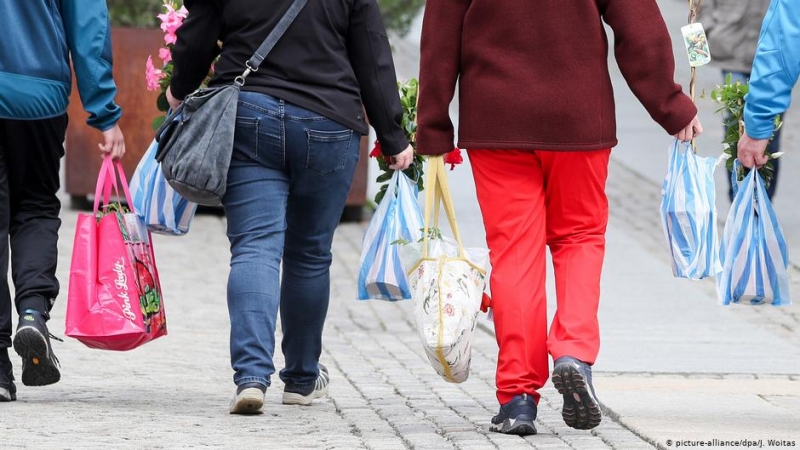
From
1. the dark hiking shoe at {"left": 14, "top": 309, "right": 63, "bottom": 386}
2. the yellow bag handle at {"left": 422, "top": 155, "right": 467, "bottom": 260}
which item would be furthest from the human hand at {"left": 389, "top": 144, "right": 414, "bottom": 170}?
the dark hiking shoe at {"left": 14, "top": 309, "right": 63, "bottom": 386}

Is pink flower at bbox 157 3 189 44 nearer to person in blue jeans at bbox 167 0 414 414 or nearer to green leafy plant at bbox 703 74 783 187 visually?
person in blue jeans at bbox 167 0 414 414

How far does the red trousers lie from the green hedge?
25.2 ft

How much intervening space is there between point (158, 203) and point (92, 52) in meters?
0.57

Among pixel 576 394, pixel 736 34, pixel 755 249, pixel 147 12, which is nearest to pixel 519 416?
pixel 576 394

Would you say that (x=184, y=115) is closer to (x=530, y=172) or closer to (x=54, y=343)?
(x=530, y=172)

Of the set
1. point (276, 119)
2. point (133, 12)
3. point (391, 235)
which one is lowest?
point (133, 12)

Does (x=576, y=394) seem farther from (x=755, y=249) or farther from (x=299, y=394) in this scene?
(x=299, y=394)

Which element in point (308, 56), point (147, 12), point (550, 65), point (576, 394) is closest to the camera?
point (576, 394)

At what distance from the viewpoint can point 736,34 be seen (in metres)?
9.41

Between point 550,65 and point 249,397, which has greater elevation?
point 550,65

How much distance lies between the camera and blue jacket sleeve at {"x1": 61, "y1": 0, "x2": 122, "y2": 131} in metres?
5.55

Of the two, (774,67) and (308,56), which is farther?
(308,56)

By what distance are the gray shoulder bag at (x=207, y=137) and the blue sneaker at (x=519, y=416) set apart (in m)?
1.12

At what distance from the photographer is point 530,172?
5043 mm
